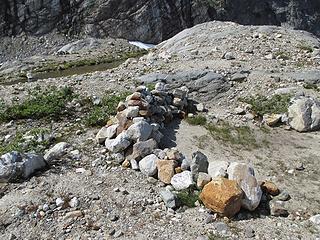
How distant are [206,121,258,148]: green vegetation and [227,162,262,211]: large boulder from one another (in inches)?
139

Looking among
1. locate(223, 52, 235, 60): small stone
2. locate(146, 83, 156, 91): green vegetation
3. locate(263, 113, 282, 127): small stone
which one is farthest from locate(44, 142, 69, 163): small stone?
locate(223, 52, 235, 60): small stone

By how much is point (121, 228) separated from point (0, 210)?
A: 274 centimetres

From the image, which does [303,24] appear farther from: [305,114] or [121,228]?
[121,228]

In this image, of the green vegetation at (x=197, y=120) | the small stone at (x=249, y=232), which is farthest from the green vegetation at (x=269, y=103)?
the small stone at (x=249, y=232)

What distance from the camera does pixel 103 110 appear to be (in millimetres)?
15281

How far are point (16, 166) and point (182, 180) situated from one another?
400 centimetres

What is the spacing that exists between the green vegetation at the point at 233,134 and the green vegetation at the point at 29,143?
5290mm

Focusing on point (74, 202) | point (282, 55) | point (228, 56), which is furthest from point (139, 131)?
point (282, 55)

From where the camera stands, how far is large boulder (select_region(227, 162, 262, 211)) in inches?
379

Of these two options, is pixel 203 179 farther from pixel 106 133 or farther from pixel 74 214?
pixel 106 133

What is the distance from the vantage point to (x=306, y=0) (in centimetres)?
8825

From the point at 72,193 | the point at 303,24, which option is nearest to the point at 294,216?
the point at 72,193

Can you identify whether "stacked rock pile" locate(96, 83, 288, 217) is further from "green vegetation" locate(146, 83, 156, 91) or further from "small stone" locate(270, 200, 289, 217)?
"green vegetation" locate(146, 83, 156, 91)

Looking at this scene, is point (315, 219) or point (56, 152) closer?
point (315, 219)
